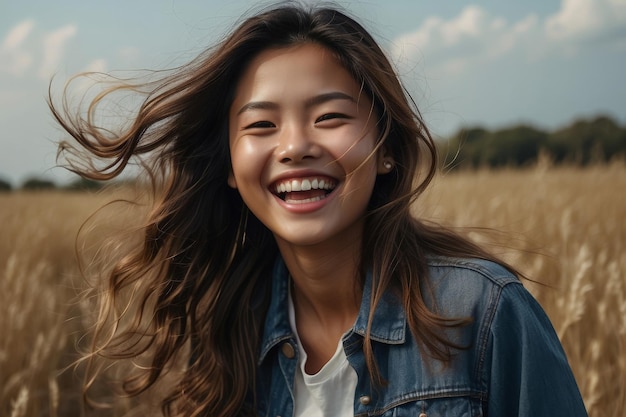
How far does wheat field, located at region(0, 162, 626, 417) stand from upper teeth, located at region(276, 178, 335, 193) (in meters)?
0.51

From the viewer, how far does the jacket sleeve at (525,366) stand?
4.95 feet

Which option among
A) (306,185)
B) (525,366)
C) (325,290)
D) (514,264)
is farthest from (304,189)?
(514,264)

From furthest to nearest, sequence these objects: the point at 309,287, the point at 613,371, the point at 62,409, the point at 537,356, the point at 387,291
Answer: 1. the point at 62,409
2. the point at 613,371
3. the point at 309,287
4. the point at 387,291
5. the point at 537,356

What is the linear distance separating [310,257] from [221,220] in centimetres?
41

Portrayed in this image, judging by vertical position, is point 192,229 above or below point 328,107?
below

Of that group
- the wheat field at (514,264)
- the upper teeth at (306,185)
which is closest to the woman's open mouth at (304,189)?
the upper teeth at (306,185)

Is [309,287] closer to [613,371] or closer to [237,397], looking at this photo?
[237,397]

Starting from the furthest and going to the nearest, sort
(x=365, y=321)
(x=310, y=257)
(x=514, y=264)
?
1. (x=514, y=264)
2. (x=310, y=257)
3. (x=365, y=321)

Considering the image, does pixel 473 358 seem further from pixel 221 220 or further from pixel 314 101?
pixel 221 220

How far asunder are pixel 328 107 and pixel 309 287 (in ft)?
1.78

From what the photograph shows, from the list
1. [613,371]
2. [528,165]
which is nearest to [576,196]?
[613,371]

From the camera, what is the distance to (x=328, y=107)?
1744 millimetres

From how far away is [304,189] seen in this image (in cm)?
175

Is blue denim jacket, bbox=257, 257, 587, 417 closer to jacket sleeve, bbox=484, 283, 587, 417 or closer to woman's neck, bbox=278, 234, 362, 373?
jacket sleeve, bbox=484, 283, 587, 417
